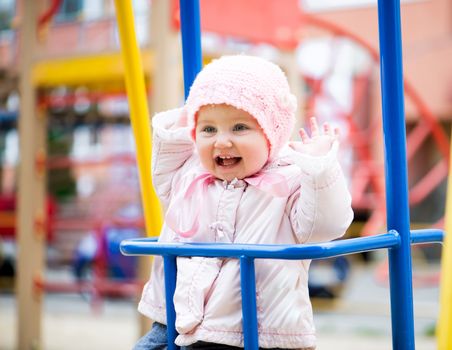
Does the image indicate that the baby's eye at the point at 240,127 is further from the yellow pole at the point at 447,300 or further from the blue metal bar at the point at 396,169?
the yellow pole at the point at 447,300

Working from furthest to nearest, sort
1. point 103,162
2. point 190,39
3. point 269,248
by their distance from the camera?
1. point 103,162
2. point 190,39
3. point 269,248

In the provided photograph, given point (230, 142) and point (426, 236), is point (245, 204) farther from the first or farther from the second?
point (426, 236)

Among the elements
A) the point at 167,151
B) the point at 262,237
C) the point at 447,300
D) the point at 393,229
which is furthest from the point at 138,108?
the point at 447,300

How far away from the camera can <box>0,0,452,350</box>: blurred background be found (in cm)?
308

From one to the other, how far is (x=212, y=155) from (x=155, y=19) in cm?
181

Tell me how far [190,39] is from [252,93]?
0.28 meters

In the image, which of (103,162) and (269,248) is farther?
(103,162)

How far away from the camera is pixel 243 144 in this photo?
1.08 metres

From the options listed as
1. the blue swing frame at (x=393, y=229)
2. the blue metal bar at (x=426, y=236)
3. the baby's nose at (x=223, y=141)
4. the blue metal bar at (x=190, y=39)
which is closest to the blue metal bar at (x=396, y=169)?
the blue swing frame at (x=393, y=229)

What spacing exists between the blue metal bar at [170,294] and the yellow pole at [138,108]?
241mm

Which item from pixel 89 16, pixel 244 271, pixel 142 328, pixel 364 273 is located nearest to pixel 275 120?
pixel 244 271

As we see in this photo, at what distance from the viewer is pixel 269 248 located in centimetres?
94

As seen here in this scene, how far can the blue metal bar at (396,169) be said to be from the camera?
41.7 inches

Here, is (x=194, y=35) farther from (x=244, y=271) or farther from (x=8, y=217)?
(x=8, y=217)
